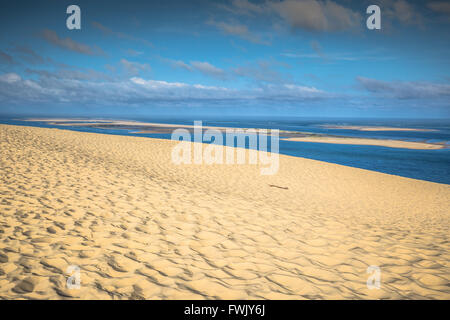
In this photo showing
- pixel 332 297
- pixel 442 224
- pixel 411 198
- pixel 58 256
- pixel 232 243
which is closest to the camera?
pixel 332 297

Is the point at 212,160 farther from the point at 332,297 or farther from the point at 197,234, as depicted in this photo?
the point at 332,297

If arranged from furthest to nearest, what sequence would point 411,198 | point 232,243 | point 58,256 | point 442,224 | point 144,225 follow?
point 411,198, point 442,224, point 144,225, point 232,243, point 58,256

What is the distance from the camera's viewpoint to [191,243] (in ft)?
15.0

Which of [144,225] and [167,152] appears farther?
[167,152]

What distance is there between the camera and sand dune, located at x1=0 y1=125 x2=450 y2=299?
3.30 metres

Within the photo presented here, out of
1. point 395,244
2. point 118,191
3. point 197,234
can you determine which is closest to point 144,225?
point 197,234

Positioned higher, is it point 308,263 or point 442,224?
point 308,263

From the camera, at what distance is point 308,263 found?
424 cm

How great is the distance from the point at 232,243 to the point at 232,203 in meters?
2.85

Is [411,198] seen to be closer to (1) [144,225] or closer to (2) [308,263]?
(2) [308,263]

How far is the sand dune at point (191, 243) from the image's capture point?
3.30 metres

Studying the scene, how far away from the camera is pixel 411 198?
1153cm

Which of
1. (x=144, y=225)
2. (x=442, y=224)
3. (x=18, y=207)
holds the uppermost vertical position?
(x=18, y=207)
